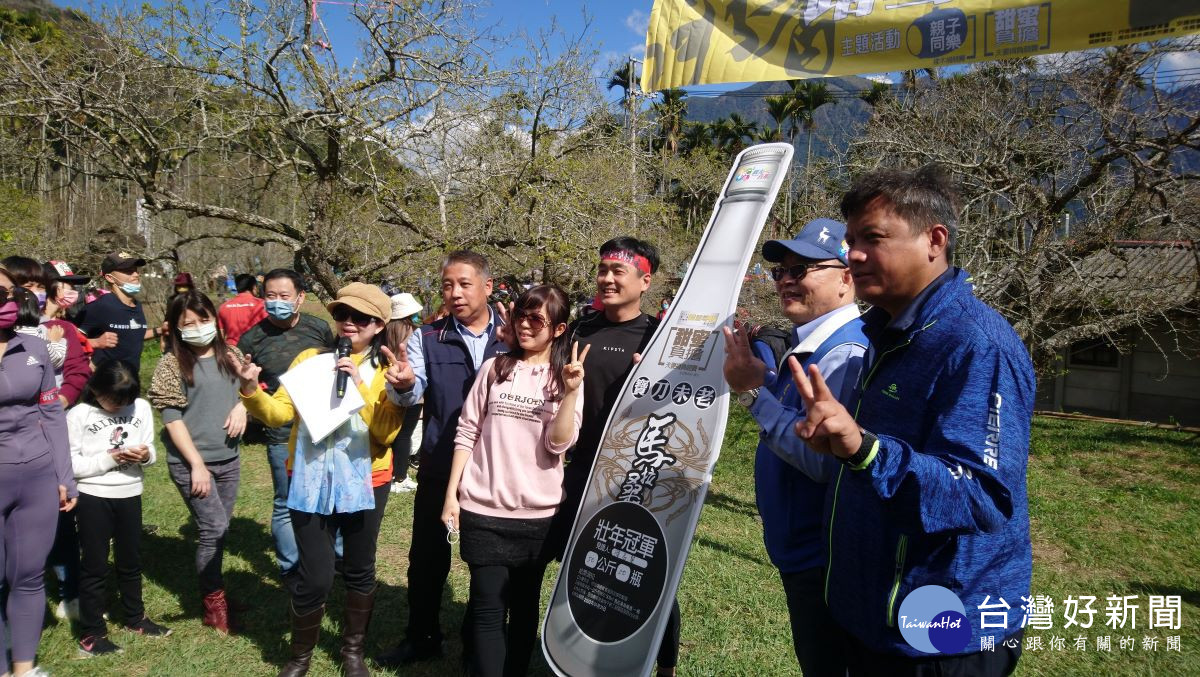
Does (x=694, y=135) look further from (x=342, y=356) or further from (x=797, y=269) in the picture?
(x=797, y=269)

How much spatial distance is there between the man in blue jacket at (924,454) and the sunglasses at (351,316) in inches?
81.8

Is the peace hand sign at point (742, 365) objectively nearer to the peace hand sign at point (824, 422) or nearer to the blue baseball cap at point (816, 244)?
the blue baseball cap at point (816, 244)

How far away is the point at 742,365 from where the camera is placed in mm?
2139

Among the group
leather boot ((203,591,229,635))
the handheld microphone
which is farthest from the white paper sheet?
leather boot ((203,591,229,635))

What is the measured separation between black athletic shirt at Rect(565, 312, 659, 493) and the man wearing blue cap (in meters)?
0.69

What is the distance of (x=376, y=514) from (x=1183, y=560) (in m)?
5.41

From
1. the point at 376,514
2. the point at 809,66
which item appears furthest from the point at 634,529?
the point at 809,66

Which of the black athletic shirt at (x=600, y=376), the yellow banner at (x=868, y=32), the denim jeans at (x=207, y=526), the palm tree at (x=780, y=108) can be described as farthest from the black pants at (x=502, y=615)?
the palm tree at (x=780, y=108)

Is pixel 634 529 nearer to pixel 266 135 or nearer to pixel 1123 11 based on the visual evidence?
pixel 1123 11

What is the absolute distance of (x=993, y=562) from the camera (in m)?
1.45

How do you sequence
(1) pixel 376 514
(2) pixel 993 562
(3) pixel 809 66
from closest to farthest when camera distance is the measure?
1. (2) pixel 993 562
2. (3) pixel 809 66
3. (1) pixel 376 514

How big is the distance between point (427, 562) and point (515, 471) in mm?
892

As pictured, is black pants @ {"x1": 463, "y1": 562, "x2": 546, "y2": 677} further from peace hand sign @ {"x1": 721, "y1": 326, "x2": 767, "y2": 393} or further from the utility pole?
the utility pole

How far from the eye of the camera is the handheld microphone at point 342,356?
2.82 meters
